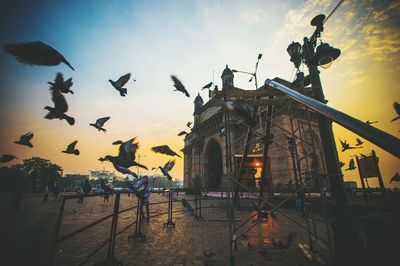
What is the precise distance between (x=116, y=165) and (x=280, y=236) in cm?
589

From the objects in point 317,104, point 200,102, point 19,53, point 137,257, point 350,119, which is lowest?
point 137,257

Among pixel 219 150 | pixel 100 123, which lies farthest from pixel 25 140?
pixel 219 150

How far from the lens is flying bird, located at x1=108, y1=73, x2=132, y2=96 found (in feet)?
22.3

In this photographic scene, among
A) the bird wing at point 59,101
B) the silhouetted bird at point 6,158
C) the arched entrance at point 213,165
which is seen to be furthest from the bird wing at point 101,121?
the arched entrance at point 213,165

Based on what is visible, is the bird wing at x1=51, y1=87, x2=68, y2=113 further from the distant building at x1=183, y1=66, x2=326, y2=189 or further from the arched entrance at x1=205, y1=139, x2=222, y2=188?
the arched entrance at x1=205, y1=139, x2=222, y2=188

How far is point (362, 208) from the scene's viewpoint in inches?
306

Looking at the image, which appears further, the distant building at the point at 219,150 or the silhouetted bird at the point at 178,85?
the distant building at the point at 219,150

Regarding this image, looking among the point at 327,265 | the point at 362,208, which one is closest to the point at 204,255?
the point at 327,265

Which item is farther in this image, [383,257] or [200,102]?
[200,102]

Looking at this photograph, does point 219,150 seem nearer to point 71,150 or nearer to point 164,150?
point 164,150

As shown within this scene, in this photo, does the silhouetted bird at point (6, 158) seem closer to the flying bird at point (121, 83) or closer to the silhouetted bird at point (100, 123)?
the silhouetted bird at point (100, 123)

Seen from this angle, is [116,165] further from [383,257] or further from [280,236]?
[383,257]

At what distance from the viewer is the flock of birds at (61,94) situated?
340 centimetres

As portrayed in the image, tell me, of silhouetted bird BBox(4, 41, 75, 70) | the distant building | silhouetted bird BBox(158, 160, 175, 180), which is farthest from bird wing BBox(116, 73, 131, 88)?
the distant building
